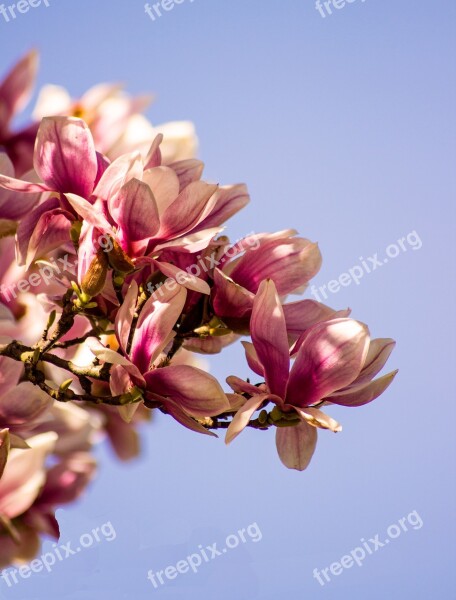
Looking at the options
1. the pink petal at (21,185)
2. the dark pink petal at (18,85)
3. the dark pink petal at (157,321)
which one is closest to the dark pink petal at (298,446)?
the dark pink petal at (157,321)

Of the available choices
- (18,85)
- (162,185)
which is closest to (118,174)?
(162,185)

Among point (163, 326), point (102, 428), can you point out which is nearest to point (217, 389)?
point (163, 326)

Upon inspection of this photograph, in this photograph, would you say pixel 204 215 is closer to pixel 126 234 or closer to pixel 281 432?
pixel 126 234

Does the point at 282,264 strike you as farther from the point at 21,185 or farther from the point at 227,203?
the point at 21,185

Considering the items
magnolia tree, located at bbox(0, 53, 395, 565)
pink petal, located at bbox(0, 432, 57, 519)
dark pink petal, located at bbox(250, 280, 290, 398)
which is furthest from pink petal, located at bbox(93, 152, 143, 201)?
pink petal, located at bbox(0, 432, 57, 519)

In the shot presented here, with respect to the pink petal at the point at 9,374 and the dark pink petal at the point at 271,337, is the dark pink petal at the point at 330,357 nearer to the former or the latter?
the dark pink petal at the point at 271,337

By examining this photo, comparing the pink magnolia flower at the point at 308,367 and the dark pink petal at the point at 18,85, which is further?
the dark pink petal at the point at 18,85

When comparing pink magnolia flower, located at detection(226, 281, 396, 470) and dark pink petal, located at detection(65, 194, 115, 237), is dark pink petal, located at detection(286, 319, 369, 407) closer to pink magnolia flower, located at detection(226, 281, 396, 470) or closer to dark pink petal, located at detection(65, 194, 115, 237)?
pink magnolia flower, located at detection(226, 281, 396, 470)
